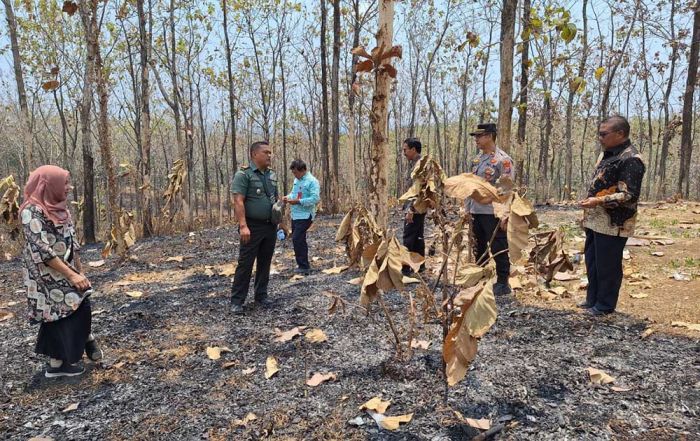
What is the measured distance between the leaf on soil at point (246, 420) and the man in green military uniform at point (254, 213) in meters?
1.96

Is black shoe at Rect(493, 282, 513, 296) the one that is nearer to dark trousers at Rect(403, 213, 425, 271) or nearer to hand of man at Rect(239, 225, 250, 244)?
dark trousers at Rect(403, 213, 425, 271)

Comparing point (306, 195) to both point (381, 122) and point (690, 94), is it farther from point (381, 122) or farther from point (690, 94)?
point (690, 94)

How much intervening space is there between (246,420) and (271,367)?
26.1 inches

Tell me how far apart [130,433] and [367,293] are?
159 cm

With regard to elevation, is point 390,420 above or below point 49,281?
below

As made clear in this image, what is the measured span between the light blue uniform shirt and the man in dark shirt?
3.24 meters

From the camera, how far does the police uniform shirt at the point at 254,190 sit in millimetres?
4391

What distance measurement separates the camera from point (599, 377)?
2840 mm

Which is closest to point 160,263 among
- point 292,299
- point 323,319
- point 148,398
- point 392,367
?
point 292,299

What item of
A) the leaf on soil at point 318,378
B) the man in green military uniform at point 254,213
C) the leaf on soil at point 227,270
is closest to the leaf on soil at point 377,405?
the leaf on soil at point 318,378

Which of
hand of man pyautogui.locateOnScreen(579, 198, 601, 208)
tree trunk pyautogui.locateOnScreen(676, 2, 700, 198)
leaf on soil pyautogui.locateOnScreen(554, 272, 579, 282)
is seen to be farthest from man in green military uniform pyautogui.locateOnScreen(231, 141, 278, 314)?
tree trunk pyautogui.locateOnScreen(676, 2, 700, 198)

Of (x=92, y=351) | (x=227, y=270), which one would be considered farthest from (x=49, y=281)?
(x=227, y=270)

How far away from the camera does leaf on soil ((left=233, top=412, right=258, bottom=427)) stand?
265cm

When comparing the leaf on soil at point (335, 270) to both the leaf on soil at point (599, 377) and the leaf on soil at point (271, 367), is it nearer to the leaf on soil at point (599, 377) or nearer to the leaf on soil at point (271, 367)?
the leaf on soil at point (271, 367)
